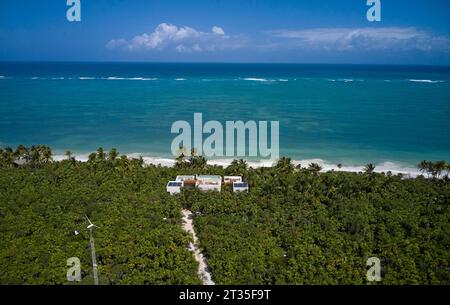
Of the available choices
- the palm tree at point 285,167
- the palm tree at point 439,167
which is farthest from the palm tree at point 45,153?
the palm tree at point 439,167

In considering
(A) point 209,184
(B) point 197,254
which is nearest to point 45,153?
(A) point 209,184

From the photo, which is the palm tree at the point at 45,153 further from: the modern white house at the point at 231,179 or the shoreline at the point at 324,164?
the modern white house at the point at 231,179

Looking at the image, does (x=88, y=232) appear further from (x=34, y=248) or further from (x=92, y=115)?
(x=92, y=115)

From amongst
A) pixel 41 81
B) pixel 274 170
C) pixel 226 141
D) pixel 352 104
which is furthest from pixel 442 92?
pixel 41 81

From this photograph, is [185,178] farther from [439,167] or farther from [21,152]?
[439,167]

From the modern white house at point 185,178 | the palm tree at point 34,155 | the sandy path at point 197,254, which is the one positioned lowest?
the sandy path at point 197,254

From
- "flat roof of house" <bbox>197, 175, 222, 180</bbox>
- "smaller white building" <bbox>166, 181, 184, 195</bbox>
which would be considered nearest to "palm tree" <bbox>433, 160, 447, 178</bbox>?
"flat roof of house" <bbox>197, 175, 222, 180</bbox>
